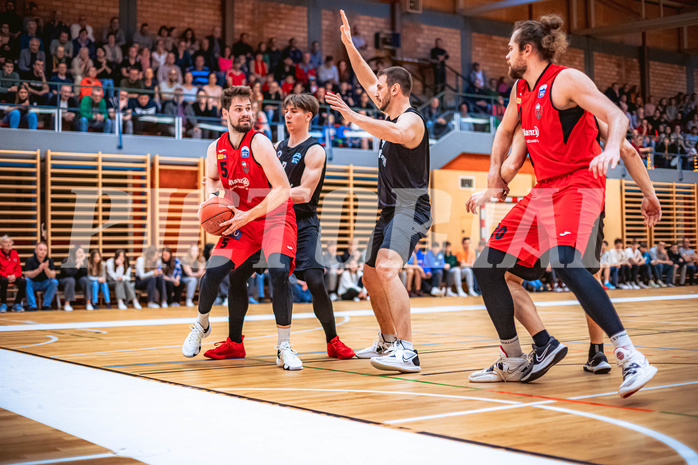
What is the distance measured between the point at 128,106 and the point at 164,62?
159 cm

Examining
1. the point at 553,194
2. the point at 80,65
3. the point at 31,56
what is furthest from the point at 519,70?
the point at 31,56

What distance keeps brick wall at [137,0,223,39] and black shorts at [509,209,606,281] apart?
1316 centimetres

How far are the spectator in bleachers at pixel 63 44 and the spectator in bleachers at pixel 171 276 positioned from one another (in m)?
3.88

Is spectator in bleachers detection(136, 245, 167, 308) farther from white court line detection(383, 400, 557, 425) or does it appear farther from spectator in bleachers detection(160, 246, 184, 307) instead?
white court line detection(383, 400, 557, 425)

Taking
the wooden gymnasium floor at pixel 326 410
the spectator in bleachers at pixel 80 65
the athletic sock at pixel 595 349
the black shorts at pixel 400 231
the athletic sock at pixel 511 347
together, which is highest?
the spectator in bleachers at pixel 80 65

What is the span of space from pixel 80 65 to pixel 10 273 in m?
3.84

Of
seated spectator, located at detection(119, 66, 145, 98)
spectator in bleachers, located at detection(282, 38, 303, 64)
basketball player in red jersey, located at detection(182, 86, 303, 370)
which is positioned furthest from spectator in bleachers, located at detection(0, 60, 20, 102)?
basketball player in red jersey, located at detection(182, 86, 303, 370)

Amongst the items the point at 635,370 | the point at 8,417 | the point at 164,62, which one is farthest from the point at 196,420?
the point at 164,62

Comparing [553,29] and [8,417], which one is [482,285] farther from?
[8,417]

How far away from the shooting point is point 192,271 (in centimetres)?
1219

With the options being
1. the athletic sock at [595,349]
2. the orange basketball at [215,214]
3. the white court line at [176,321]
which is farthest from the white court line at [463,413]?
the white court line at [176,321]

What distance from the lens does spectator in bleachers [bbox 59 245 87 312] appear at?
11.1 meters

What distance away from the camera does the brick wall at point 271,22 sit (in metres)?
16.4

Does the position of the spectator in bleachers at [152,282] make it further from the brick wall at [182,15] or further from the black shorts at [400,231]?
the black shorts at [400,231]
